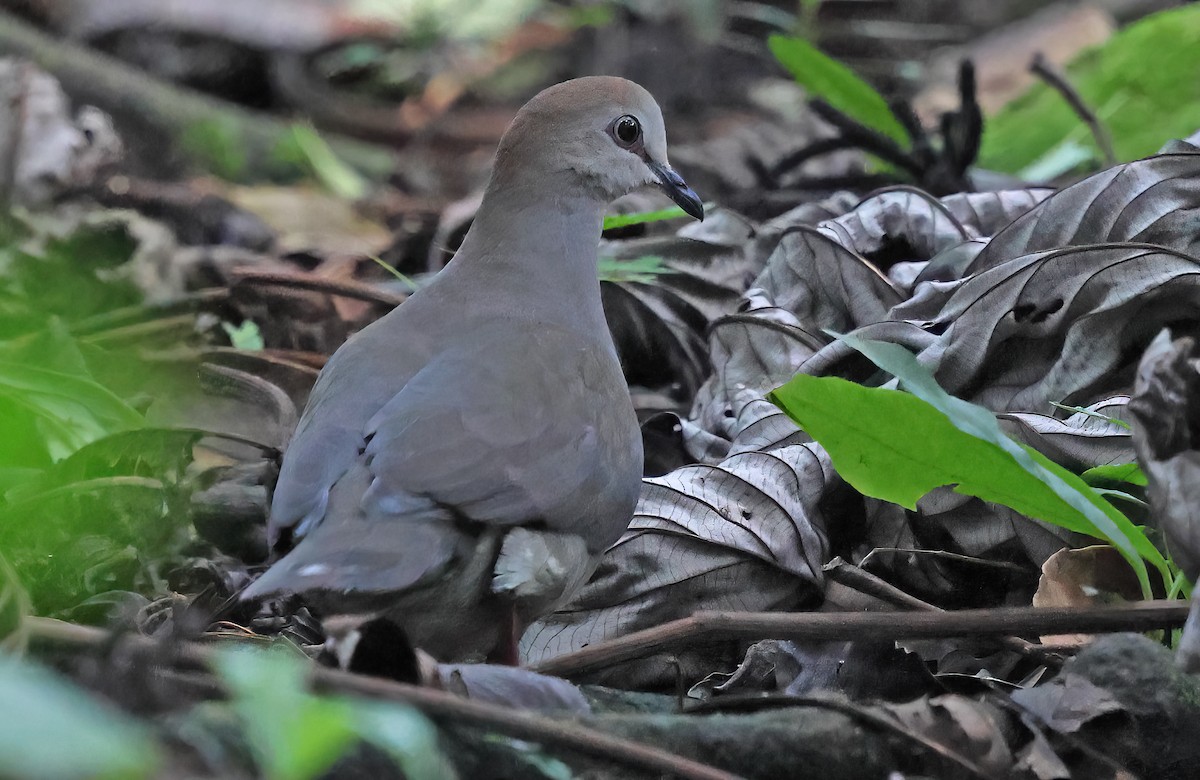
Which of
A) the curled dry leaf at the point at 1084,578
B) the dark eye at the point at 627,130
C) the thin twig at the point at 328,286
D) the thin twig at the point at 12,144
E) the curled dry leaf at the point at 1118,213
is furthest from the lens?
the thin twig at the point at 12,144

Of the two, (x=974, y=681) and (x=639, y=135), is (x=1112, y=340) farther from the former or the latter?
(x=639, y=135)

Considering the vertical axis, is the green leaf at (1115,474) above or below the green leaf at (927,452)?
below

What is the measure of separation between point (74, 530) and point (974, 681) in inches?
69.2

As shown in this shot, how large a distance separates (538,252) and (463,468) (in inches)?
35.3

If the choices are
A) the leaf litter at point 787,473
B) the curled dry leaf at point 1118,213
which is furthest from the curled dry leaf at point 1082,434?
the curled dry leaf at point 1118,213

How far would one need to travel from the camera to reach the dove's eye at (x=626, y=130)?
3168mm

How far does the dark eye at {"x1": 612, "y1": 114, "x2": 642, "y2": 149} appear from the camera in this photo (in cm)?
317

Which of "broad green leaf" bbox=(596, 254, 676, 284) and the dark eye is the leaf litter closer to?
"broad green leaf" bbox=(596, 254, 676, 284)

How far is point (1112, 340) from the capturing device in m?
2.75

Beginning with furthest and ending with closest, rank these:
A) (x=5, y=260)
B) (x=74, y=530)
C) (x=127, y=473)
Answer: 1. (x=5, y=260)
2. (x=127, y=473)
3. (x=74, y=530)

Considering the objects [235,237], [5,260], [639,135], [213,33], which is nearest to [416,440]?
[639,135]

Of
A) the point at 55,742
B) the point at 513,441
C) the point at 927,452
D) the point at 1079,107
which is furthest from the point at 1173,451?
the point at 1079,107

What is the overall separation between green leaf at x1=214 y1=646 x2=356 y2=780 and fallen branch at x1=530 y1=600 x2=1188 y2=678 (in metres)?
0.86

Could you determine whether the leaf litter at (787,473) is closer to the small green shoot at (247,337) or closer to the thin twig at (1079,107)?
the small green shoot at (247,337)
